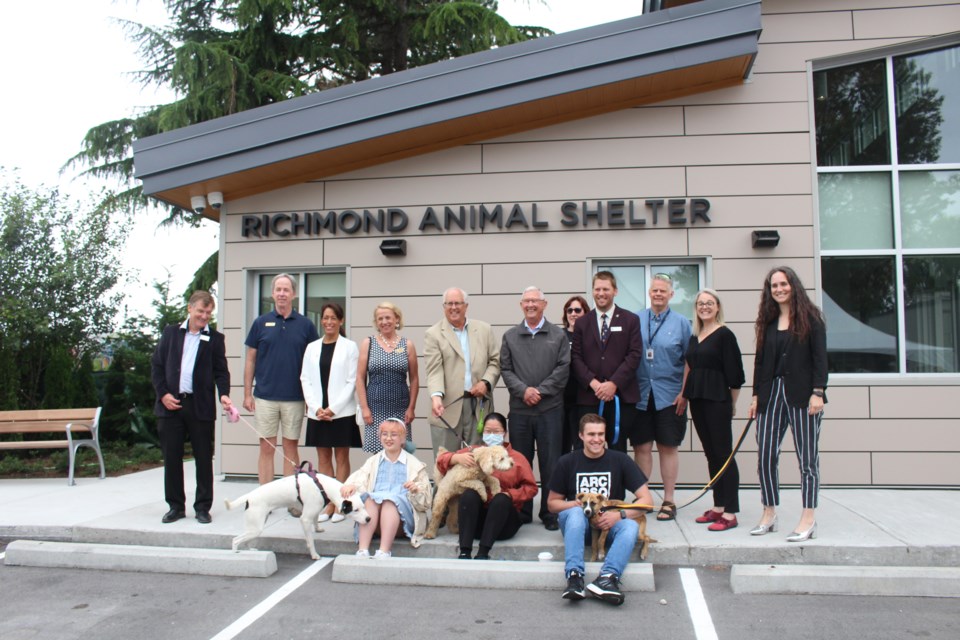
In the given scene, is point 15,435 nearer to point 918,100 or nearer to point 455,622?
point 455,622

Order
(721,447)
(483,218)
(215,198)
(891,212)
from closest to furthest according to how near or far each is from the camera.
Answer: (721,447), (891,212), (483,218), (215,198)

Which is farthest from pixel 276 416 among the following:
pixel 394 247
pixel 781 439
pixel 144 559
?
pixel 781 439

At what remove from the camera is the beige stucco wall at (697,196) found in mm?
6402

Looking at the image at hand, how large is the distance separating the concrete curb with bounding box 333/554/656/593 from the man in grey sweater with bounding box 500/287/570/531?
87cm

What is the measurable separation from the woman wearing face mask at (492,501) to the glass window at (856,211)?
12.8ft

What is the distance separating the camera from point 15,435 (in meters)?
10.1

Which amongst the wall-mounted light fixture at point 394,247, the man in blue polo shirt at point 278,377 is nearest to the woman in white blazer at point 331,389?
the man in blue polo shirt at point 278,377

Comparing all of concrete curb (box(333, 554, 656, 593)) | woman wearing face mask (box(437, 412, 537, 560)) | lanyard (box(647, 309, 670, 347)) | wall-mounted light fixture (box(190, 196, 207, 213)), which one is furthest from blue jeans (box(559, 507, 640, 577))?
wall-mounted light fixture (box(190, 196, 207, 213))

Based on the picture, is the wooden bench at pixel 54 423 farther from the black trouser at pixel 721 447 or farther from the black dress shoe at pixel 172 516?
the black trouser at pixel 721 447

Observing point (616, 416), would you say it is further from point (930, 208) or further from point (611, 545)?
point (930, 208)

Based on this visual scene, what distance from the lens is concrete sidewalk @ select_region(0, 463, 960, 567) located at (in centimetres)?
453

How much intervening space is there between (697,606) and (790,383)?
5.28 ft

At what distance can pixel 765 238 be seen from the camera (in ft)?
21.0

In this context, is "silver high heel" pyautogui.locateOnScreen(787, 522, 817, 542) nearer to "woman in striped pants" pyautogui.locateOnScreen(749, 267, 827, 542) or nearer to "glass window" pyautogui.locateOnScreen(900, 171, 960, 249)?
"woman in striped pants" pyautogui.locateOnScreen(749, 267, 827, 542)
